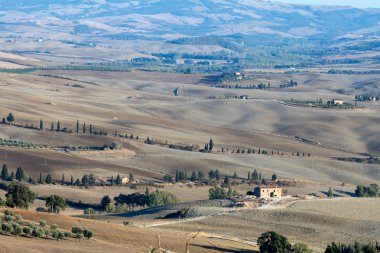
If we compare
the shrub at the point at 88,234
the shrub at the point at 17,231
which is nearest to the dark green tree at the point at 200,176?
the shrub at the point at 88,234

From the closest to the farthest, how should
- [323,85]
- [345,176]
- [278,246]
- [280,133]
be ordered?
[278,246] → [345,176] → [280,133] → [323,85]

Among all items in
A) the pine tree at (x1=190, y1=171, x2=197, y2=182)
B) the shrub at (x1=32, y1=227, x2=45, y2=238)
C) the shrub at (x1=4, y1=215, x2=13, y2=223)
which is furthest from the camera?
the pine tree at (x1=190, y1=171, x2=197, y2=182)

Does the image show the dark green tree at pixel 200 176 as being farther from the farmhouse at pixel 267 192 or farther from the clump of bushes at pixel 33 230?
the clump of bushes at pixel 33 230

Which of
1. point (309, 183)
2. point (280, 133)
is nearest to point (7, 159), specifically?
point (309, 183)

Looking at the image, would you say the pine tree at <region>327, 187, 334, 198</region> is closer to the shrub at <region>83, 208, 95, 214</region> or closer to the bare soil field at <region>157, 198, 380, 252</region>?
the bare soil field at <region>157, 198, 380, 252</region>

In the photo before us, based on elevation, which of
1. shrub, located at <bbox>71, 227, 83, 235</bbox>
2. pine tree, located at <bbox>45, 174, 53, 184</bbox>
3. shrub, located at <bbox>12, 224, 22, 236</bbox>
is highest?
shrub, located at <bbox>12, 224, 22, 236</bbox>

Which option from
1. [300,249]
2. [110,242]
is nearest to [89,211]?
[110,242]

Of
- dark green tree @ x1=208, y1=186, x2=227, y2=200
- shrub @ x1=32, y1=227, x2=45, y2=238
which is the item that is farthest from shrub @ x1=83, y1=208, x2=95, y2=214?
shrub @ x1=32, y1=227, x2=45, y2=238

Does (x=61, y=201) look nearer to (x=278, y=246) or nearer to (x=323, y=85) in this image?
(x=278, y=246)

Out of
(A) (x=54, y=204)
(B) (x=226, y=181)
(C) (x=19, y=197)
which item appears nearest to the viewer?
(C) (x=19, y=197)

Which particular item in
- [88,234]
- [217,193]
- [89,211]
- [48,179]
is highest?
[88,234]

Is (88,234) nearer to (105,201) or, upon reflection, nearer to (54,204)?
(54,204)
